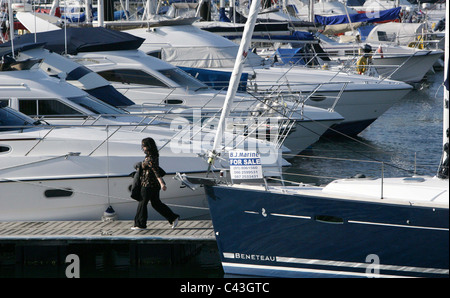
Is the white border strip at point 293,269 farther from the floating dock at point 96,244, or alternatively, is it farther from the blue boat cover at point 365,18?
the blue boat cover at point 365,18

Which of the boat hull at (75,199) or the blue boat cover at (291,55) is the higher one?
the blue boat cover at (291,55)

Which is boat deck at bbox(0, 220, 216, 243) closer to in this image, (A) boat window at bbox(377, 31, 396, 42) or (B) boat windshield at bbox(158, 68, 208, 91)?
(B) boat windshield at bbox(158, 68, 208, 91)

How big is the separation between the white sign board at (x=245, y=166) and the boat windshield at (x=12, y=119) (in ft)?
13.3

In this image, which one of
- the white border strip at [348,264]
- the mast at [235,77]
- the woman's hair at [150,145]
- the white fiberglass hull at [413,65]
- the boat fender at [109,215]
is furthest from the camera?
the white fiberglass hull at [413,65]

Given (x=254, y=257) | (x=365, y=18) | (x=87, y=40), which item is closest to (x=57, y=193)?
(x=254, y=257)

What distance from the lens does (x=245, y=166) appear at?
1055cm

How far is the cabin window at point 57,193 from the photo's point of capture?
12.5m

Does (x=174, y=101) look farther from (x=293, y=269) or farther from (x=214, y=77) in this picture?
(x=293, y=269)

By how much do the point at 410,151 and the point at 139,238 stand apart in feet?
38.8

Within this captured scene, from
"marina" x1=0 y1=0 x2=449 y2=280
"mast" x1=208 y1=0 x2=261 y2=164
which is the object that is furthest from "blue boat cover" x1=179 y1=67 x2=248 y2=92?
"mast" x1=208 y1=0 x2=261 y2=164

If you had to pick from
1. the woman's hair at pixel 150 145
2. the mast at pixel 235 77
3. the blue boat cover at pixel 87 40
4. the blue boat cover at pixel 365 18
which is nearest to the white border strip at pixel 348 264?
the mast at pixel 235 77

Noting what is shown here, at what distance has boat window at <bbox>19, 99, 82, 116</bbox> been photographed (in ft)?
45.2
